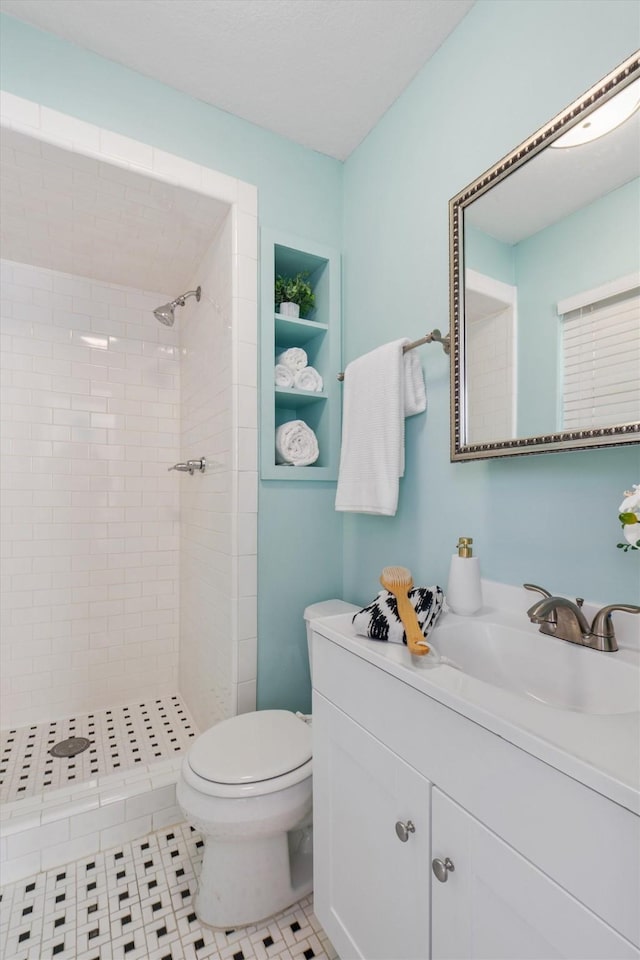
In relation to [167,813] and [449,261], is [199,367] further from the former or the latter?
[167,813]

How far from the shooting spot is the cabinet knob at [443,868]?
0.66 metres

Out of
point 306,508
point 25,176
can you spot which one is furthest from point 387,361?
point 25,176

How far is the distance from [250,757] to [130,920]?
1.70 feet

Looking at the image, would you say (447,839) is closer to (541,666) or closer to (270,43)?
(541,666)

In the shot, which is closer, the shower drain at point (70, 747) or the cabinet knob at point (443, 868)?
the cabinet knob at point (443, 868)

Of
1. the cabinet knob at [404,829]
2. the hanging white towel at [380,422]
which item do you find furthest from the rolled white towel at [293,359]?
the cabinet knob at [404,829]

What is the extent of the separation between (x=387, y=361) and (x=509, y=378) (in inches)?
16.6

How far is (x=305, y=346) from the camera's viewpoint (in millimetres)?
1985

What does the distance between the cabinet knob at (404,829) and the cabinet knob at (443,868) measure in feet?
0.18

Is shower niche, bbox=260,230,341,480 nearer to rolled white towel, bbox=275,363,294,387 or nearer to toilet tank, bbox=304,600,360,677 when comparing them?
rolled white towel, bbox=275,363,294,387

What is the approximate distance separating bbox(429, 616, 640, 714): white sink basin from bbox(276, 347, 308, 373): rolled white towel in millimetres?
1125

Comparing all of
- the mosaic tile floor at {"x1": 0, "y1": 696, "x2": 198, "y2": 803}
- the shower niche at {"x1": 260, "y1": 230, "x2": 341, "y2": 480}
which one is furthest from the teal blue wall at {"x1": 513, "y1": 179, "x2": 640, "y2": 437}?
the mosaic tile floor at {"x1": 0, "y1": 696, "x2": 198, "y2": 803}

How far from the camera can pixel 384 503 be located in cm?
139

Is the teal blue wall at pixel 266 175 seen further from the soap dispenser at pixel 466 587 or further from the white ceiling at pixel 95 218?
the soap dispenser at pixel 466 587
